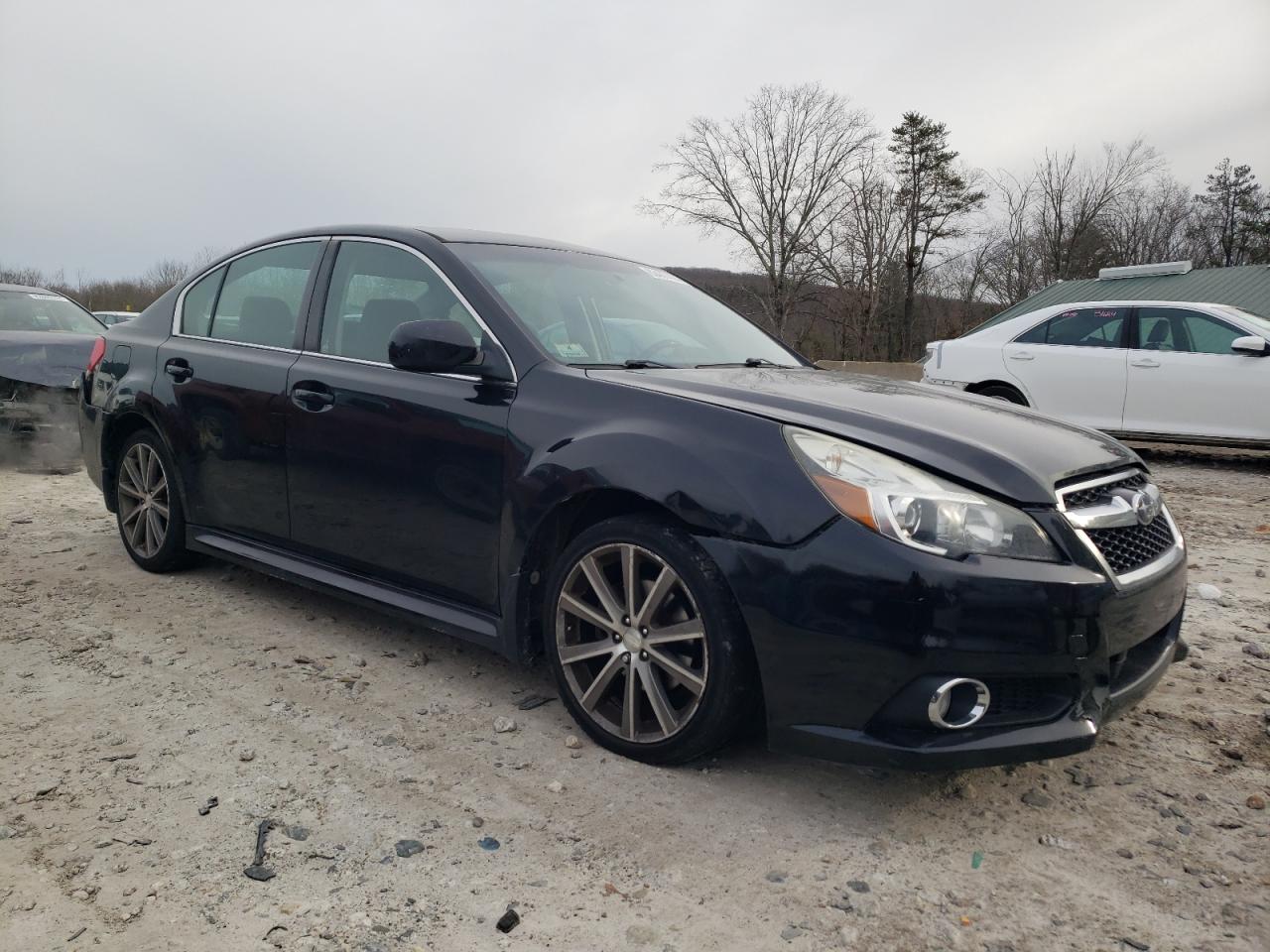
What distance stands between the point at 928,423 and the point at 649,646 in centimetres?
100

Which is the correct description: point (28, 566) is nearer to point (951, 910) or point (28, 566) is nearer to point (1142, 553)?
point (951, 910)

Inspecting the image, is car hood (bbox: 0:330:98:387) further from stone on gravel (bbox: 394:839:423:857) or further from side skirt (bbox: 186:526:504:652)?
stone on gravel (bbox: 394:839:423:857)

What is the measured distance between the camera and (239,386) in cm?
389

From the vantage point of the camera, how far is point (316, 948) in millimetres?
1958

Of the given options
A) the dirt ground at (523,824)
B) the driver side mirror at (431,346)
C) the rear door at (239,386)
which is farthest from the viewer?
the rear door at (239,386)

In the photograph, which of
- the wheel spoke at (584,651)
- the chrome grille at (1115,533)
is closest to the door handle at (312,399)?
the wheel spoke at (584,651)

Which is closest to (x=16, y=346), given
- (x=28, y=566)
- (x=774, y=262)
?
(x=28, y=566)

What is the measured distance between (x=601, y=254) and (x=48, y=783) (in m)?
2.72

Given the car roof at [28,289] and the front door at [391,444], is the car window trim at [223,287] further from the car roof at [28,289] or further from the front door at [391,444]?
the car roof at [28,289]

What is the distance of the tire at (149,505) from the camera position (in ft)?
14.3

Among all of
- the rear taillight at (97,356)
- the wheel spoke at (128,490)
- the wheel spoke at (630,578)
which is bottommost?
the wheel spoke at (128,490)

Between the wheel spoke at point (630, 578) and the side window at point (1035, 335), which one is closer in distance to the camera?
the wheel spoke at point (630, 578)

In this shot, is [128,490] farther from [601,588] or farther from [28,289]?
[28,289]

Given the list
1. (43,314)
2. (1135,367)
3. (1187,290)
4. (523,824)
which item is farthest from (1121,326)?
(1187,290)
